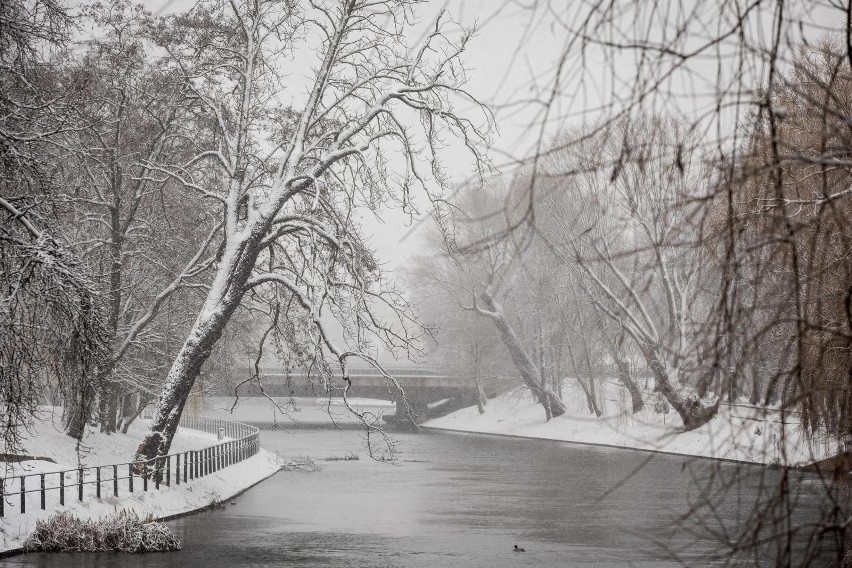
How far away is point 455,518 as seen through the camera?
2261 centimetres

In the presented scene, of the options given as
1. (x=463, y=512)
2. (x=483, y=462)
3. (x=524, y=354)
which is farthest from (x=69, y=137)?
(x=524, y=354)

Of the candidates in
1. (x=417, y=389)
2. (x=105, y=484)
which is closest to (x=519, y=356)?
(x=417, y=389)

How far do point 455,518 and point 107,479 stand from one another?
25.5 ft

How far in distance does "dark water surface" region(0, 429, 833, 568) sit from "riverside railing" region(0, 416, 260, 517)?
1318 millimetres

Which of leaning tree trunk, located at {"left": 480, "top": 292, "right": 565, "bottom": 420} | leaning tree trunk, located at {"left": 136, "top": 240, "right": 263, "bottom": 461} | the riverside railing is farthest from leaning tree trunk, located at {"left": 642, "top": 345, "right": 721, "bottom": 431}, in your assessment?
leaning tree trunk, located at {"left": 480, "top": 292, "right": 565, "bottom": 420}

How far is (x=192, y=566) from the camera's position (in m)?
15.7

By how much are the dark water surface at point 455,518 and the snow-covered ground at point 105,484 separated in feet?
1.91

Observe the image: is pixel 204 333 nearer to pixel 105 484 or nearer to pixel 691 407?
pixel 105 484

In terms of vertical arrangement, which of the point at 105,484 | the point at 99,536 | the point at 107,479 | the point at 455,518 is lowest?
the point at 455,518

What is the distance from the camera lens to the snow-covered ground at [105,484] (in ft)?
56.1

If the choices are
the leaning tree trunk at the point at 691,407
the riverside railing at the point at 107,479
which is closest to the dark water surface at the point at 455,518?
the leaning tree trunk at the point at 691,407

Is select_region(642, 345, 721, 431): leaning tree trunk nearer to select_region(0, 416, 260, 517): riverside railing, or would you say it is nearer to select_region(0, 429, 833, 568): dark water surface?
select_region(0, 429, 833, 568): dark water surface

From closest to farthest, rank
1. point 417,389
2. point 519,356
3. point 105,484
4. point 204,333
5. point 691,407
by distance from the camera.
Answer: point 691,407 → point 105,484 → point 204,333 → point 519,356 → point 417,389

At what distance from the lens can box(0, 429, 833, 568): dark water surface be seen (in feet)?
54.9
